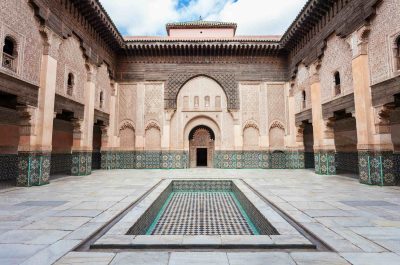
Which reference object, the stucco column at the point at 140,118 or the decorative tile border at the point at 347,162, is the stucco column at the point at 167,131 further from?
the decorative tile border at the point at 347,162

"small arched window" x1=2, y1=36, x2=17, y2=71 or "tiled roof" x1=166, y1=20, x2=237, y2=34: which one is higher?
"tiled roof" x1=166, y1=20, x2=237, y2=34

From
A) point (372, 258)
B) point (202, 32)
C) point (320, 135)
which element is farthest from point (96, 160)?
point (372, 258)

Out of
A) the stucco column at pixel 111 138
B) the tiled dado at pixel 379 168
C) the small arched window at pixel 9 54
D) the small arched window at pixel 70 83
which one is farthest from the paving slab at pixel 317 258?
the stucco column at pixel 111 138

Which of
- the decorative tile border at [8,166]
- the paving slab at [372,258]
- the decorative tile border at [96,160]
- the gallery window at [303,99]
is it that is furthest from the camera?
the decorative tile border at [96,160]

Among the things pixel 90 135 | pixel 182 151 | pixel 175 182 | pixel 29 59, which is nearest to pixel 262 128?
pixel 182 151

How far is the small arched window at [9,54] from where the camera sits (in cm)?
539

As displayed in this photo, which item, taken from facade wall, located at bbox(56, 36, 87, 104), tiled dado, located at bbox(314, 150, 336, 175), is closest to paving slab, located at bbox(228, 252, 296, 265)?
facade wall, located at bbox(56, 36, 87, 104)

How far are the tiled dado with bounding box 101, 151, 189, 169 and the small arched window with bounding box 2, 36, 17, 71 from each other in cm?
636

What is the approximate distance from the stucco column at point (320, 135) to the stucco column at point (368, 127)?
1.99 m

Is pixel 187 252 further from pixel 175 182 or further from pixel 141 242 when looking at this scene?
pixel 175 182

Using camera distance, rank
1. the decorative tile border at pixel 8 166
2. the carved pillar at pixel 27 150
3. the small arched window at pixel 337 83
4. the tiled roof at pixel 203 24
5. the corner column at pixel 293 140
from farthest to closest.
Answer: the tiled roof at pixel 203 24
the corner column at pixel 293 140
the small arched window at pixel 337 83
the decorative tile border at pixel 8 166
the carved pillar at pixel 27 150

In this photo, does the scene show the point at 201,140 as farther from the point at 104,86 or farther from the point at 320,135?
the point at 320,135

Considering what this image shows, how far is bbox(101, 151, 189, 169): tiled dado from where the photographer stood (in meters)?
11.5

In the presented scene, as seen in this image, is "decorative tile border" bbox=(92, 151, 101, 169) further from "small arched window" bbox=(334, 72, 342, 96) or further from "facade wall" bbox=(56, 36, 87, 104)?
"small arched window" bbox=(334, 72, 342, 96)
